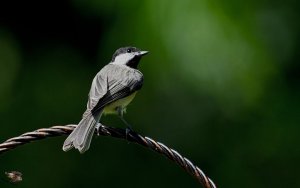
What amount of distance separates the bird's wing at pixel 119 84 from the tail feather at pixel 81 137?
21cm

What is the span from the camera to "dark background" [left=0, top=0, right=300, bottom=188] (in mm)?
5965

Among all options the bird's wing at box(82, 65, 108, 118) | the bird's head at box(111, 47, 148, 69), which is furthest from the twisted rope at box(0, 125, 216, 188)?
the bird's head at box(111, 47, 148, 69)

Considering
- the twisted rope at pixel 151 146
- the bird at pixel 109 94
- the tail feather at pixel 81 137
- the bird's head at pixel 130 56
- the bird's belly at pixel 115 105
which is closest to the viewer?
the twisted rope at pixel 151 146

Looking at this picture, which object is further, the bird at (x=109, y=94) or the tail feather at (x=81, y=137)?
the bird at (x=109, y=94)

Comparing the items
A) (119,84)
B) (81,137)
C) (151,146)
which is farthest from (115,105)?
(151,146)

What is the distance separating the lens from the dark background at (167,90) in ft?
19.6

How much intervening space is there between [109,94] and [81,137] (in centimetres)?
64

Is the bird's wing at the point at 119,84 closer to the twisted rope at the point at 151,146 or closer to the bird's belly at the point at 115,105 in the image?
the bird's belly at the point at 115,105

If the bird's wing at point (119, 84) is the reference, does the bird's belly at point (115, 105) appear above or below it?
below

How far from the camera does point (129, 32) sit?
6.12 meters

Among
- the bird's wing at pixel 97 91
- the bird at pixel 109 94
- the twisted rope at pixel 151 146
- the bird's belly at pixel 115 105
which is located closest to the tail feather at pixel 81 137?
the bird at pixel 109 94

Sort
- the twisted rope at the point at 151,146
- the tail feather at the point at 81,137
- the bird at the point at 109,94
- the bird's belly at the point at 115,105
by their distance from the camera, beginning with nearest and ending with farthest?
the twisted rope at the point at 151,146 < the tail feather at the point at 81,137 < the bird at the point at 109,94 < the bird's belly at the point at 115,105

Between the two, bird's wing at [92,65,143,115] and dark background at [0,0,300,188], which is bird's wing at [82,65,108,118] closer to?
bird's wing at [92,65,143,115]

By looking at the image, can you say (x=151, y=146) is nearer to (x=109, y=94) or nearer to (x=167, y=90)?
(x=109, y=94)
